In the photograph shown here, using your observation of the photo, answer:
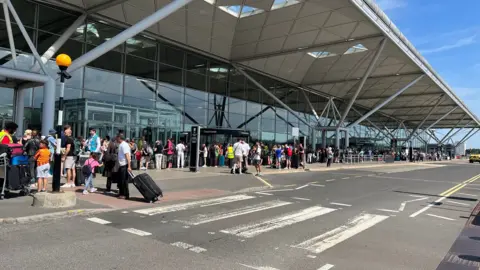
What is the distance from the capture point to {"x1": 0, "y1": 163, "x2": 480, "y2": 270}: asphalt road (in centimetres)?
505

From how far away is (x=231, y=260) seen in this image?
5152 mm

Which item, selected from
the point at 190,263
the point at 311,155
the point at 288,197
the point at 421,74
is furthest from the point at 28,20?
the point at 421,74

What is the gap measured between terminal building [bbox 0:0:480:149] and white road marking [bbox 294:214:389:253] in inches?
459

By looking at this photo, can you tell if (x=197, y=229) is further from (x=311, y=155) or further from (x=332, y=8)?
(x=311, y=155)

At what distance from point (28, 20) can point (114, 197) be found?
1259 centimetres

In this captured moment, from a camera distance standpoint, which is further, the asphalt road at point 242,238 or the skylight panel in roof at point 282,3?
the skylight panel in roof at point 282,3

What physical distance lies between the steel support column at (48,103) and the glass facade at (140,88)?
36.4 inches

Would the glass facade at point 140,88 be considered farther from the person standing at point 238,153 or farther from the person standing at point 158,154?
the person standing at point 238,153

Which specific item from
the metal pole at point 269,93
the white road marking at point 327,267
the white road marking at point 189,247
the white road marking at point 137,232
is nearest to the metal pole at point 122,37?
the white road marking at point 137,232

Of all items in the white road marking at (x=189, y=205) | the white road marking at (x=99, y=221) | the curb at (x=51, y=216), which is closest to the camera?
the curb at (x=51, y=216)

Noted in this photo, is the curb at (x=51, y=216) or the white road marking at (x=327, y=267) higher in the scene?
the curb at (x=51, y=216)

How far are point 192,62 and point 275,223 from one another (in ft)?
69.1

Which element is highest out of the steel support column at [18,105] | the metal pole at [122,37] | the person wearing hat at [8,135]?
the metal pole at [122,37]

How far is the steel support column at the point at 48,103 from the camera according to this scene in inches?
569
